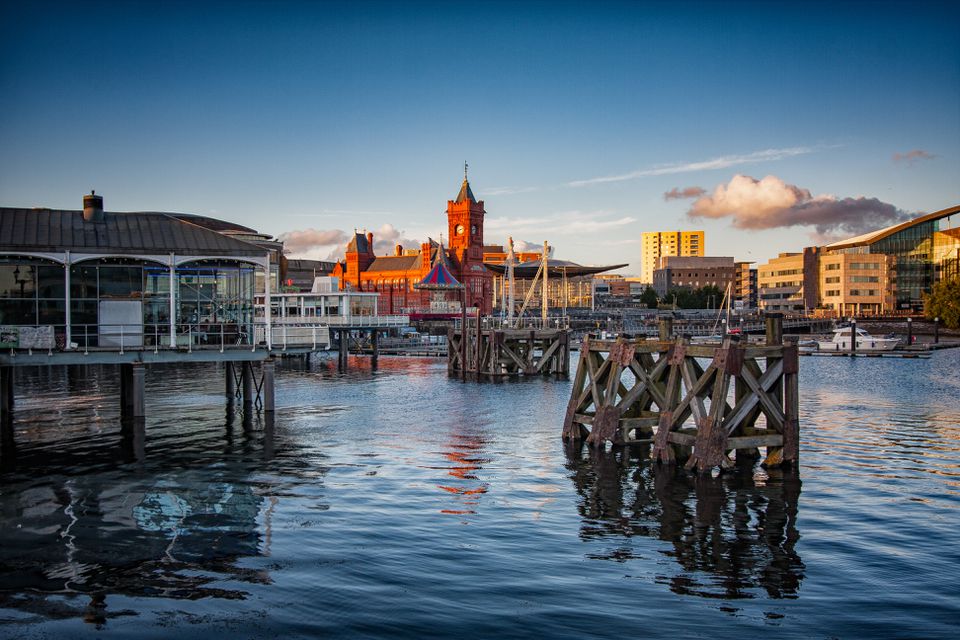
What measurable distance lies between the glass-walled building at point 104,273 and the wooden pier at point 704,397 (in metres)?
16.0

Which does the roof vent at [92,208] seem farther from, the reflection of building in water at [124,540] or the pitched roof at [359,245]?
the pitched roof at [359,245]

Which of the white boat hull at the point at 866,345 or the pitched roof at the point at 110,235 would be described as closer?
the pitched roof at the point at 110,235

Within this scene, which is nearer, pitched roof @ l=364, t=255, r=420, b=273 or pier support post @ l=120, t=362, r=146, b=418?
pier support post @ l=120, t=362, r=146, b=418

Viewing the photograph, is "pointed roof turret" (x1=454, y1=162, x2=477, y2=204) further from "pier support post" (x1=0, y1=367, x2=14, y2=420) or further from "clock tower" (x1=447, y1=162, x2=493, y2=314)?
"pier support post" (x1=0, y1=367, x2=14, y2=420)

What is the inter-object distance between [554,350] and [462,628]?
49.4 metres

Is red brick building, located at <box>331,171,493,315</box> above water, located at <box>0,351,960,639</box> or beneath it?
above

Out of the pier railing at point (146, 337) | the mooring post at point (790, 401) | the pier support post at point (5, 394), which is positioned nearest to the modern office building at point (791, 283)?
the pier railing at point (146, 337)

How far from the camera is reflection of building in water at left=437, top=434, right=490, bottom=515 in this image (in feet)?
69.0

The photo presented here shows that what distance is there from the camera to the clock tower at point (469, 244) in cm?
14525

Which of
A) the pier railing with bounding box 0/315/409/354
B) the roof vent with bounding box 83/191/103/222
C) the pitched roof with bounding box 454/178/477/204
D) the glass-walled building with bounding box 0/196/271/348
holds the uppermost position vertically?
the pitched roof with bounding box 454/178/477/204

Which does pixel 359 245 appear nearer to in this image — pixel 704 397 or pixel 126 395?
pixel 126 395

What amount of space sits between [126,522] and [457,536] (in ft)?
25.5

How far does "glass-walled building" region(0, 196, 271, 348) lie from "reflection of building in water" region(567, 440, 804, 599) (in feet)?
60.1

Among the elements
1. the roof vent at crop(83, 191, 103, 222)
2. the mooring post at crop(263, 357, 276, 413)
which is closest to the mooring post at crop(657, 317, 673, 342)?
the mooring post at crop(263, 357, 276, 413)
